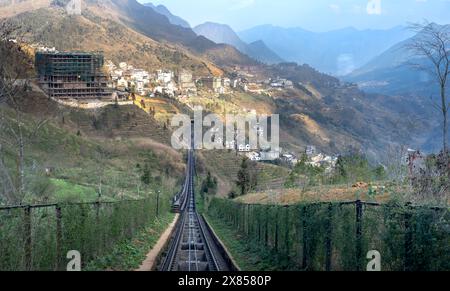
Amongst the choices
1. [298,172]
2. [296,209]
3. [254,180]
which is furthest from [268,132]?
[296,209]

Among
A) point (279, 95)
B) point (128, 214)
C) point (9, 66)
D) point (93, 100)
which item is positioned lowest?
point (128, 214)

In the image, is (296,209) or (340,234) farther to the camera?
(296,209)

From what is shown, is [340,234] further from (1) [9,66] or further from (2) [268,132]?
(2) [268,132]

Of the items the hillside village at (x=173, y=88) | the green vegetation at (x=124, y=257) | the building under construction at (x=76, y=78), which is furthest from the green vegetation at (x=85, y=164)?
the hillside village at (x=173, y=88)

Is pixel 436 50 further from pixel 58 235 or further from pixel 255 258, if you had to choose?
pixel 58 235

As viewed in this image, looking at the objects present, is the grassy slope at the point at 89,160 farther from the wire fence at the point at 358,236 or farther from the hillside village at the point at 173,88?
the hillside village at the point at 173,88
